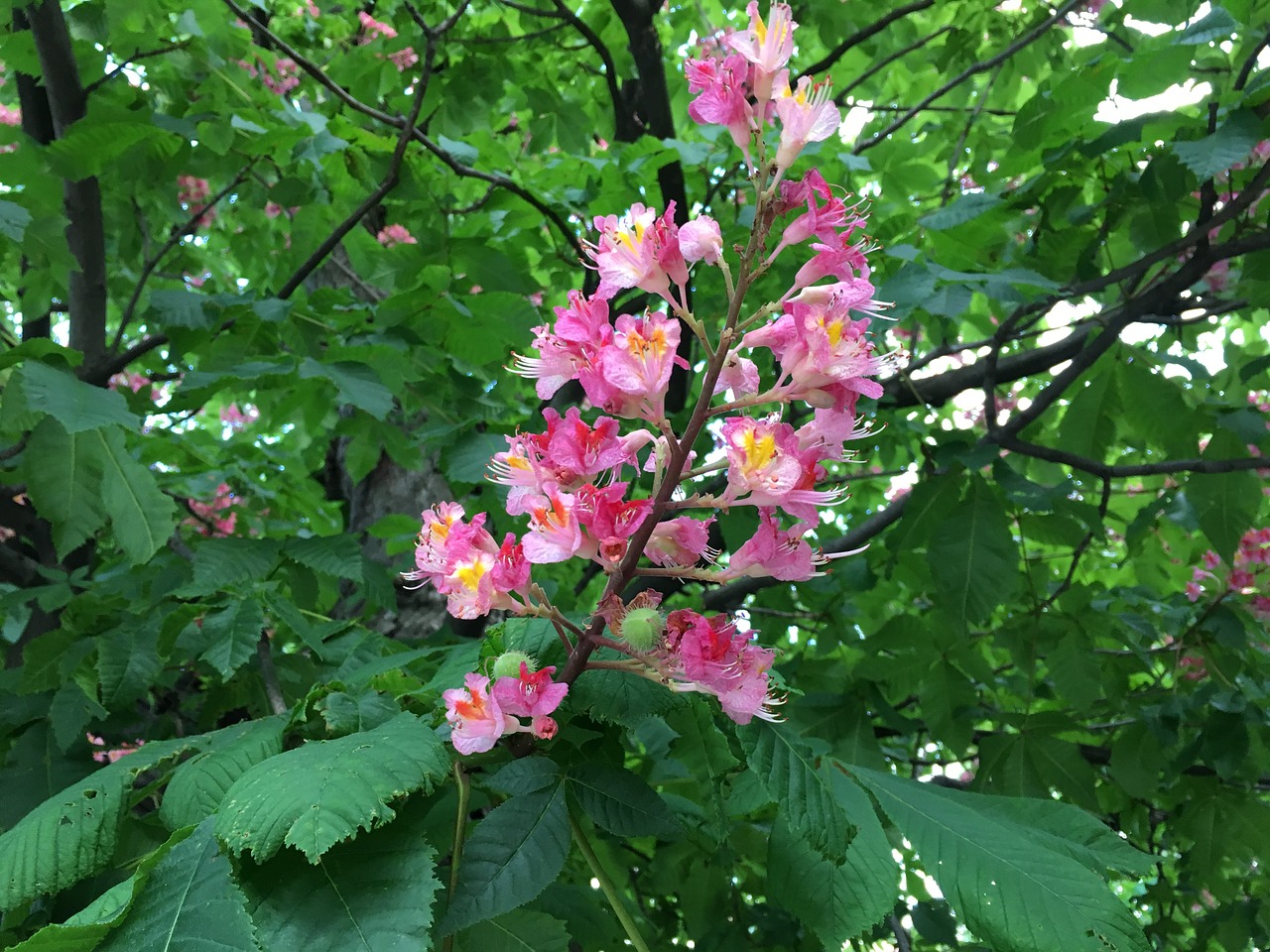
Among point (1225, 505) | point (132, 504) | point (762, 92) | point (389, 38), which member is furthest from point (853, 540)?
point (389, 38)

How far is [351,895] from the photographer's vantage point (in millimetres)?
744

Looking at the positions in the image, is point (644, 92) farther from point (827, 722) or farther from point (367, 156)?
point (827, 722)

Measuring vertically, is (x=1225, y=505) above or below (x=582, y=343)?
above

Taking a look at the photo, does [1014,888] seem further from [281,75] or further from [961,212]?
[281,75]

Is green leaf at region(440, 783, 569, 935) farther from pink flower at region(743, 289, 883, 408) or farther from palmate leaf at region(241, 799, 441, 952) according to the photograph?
pink flower at region(743, 289, 883, 408)

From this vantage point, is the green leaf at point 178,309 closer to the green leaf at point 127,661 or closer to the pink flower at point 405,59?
the green leaf at point 127,661

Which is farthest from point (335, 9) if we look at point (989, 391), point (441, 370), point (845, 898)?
point (845, 898)

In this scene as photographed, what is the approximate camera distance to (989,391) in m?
2.12

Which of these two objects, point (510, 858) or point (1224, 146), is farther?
point (1224, 146)

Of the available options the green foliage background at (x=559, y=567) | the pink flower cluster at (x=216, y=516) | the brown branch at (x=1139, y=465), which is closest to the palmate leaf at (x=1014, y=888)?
the green foliage background at (x=559, y=567)

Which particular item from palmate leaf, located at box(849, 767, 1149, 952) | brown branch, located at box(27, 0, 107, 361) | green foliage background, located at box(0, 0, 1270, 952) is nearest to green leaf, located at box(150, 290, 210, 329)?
green foliage background, located at box(0, 0, 1270, 952)

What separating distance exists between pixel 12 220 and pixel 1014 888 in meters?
1.69

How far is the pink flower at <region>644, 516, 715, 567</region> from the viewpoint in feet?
2.86

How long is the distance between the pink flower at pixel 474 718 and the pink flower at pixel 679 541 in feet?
0.73
